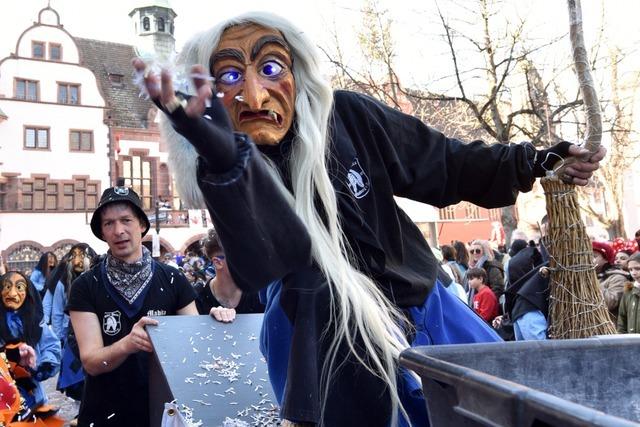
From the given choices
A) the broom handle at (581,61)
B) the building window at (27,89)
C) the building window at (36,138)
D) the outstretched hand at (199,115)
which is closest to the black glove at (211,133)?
the outstretched hand at (199,115)

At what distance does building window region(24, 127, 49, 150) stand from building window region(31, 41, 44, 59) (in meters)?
3.67

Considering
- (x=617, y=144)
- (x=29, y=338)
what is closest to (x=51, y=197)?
(x=617, y=144)

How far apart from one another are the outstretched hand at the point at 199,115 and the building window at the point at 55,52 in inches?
1301

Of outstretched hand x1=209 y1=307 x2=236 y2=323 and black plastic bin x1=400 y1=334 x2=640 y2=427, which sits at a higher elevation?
black plastic bin x1=400 y1=334 x2=640 y2=427

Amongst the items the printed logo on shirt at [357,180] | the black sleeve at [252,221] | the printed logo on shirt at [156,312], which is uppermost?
the printed logo on shirt at [357,180]

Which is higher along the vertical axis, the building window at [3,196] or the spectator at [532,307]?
the building window at [3,196]

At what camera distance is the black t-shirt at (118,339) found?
3.04 meters

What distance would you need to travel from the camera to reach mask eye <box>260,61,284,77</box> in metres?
1.70

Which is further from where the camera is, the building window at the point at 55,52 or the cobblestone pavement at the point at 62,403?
the building window at the point at 55,52

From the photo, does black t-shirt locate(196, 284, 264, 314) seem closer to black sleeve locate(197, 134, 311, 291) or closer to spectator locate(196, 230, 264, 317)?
spectator locate(196, 230, 264, 317)

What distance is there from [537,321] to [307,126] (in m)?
3.53

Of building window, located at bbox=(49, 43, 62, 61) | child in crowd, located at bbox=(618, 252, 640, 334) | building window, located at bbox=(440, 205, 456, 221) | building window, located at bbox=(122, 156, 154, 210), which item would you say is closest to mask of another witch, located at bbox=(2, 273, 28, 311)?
child in crowd, located at bbox=(618, 252, 640, 334)

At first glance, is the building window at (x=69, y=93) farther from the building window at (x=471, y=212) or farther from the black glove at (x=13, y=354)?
the black glove at (x=13, y=354)

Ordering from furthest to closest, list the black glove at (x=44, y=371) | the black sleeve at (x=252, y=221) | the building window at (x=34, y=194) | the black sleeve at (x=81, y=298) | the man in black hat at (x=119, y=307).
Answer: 1. the building window at (x=34, y=194)
2. the black glove at (x=44, y=371)
3. the black sleeve at (x=81, y=298)
4. the man in black hat at (x=119, y=307)
5. the black sleeve at (x=252, y=221)
